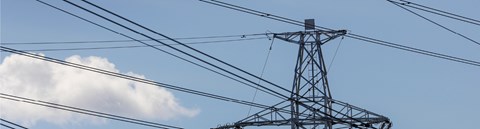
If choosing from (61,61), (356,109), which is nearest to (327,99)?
(356,109)

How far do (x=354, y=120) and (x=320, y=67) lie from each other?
303cm

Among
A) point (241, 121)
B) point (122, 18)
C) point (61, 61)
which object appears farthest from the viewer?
point (241, 121)

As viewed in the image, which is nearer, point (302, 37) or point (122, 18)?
point (122, 18)

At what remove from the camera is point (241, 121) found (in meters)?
48.3

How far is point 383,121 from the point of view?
1912 inches

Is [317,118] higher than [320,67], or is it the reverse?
[320,67]

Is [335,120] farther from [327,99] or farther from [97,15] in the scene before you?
[97,15]

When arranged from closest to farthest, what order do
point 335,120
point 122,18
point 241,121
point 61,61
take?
point 122,18 < point 61,61 < point 335,120 < point 241,121

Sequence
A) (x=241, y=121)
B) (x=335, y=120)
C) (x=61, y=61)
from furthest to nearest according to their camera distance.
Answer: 1. (x=241, y=121)
2. (x=335, y=120)
3. (x=61, y=61)

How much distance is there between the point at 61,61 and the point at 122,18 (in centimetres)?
326

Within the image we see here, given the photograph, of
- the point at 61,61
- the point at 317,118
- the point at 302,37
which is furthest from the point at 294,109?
the point at 61,61

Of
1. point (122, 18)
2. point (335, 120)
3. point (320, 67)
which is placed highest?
point (320, 67)

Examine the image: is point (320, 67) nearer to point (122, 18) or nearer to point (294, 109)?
point (294, 109)

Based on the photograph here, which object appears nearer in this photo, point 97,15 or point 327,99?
point 97,15
